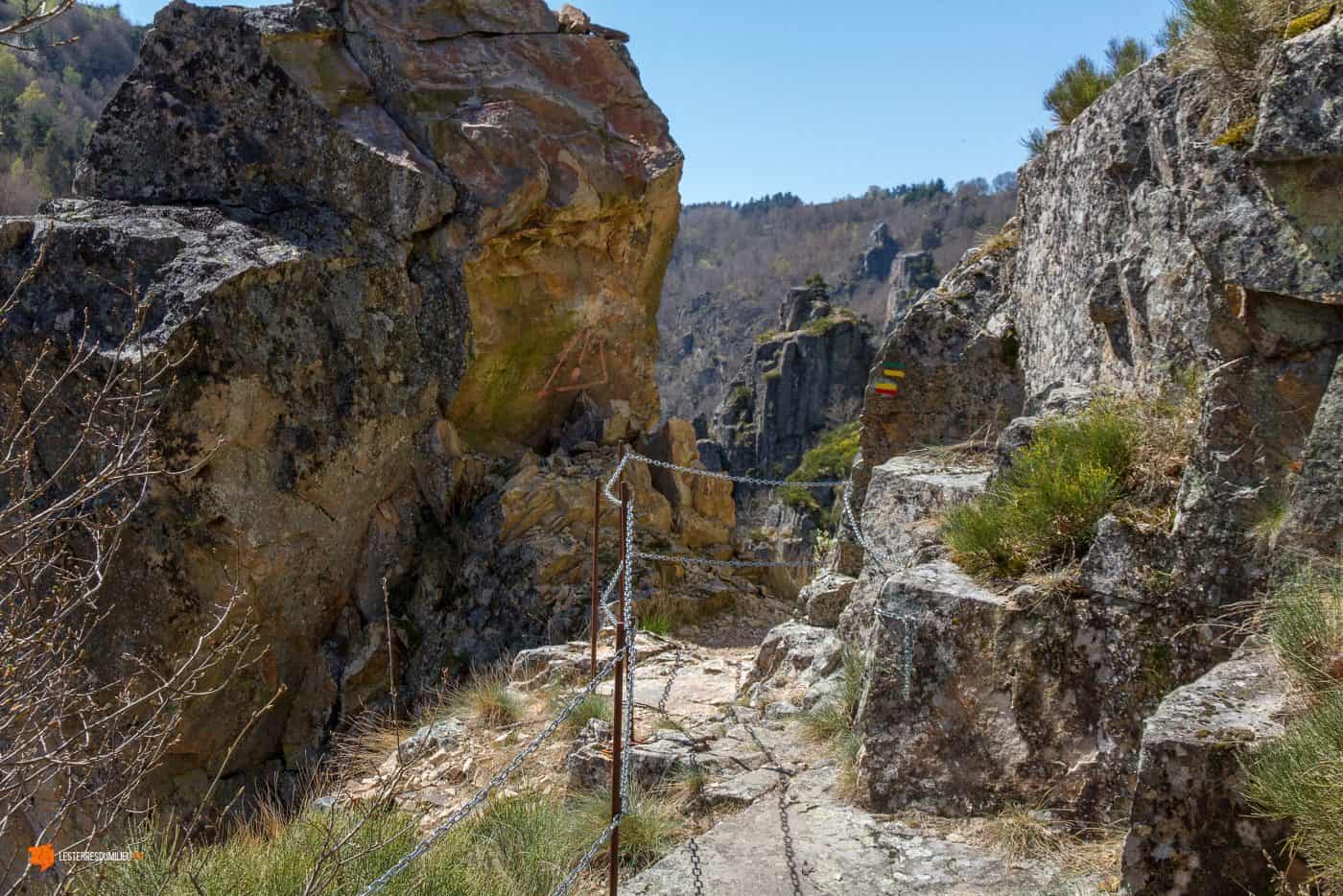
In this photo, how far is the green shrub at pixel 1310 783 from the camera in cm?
258

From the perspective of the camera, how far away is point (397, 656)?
8953 millimetres

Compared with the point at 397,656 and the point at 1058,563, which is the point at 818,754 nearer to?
the point at 1058,563

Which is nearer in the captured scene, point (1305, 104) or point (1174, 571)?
point (1305, 104)

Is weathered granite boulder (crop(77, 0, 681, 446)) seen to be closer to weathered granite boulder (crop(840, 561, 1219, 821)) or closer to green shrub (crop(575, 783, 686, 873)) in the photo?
green shrub (crop(575, 783, 686, 873))

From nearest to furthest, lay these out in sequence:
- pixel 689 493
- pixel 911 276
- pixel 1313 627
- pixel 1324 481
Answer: pixel 1313 627 < pixel 1324 481 < pixel 689 493 < pixel 911 276

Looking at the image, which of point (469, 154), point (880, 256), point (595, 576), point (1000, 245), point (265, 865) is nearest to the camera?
point (265, 865)

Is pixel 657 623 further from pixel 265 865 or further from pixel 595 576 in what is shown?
pixel 265 865

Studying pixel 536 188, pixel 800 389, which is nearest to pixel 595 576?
pixel 536 188

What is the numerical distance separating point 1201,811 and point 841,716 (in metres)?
2.13

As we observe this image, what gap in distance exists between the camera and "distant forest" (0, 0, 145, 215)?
2019cm

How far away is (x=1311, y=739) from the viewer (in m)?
2.71

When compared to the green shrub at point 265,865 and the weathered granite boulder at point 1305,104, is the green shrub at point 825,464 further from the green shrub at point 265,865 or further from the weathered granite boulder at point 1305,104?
the green shrub at point 265,865

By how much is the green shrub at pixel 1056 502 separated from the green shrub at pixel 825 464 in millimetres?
24012

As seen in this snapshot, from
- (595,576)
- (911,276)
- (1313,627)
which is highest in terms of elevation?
(911,276)
